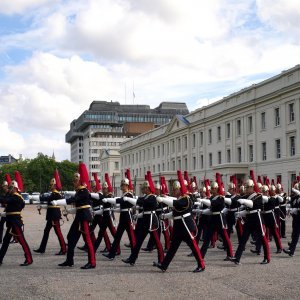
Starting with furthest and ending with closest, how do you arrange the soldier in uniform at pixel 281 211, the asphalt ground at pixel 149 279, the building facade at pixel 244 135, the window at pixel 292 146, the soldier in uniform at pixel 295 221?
the building facade at pixel 244 135
the window at pixel 292 146
the soldier in uniform at pixel 281 211
the soldier in uniform at pixel 295 221
the asphalt ground at pixel 149 279

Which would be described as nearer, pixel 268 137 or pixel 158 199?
pixel 158 199

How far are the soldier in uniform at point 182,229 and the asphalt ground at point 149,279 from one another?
22 cm

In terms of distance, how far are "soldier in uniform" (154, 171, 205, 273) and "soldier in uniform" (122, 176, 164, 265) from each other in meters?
0.79

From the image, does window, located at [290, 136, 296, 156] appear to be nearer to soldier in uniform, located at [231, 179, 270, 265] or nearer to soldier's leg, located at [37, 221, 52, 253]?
soldier in uniform, located at [231, 179, 270, 265]

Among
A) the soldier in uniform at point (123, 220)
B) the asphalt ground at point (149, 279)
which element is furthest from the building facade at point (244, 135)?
the asphalt ground at point (149, 279)

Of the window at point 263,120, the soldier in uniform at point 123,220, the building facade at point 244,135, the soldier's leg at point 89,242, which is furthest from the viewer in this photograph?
the window at point 263,120

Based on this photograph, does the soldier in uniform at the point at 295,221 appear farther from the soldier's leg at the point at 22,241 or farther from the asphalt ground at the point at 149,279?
the soldier's leg at the point at 22,241

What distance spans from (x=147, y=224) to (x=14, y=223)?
2749mm

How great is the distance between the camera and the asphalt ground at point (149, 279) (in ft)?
27.9

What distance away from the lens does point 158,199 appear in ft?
36.8

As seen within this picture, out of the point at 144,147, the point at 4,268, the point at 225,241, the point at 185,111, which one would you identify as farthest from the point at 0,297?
the point at 185,111

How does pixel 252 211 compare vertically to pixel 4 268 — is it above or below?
above

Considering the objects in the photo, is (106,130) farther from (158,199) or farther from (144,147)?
(158,199)

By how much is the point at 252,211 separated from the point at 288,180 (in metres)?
38.2
